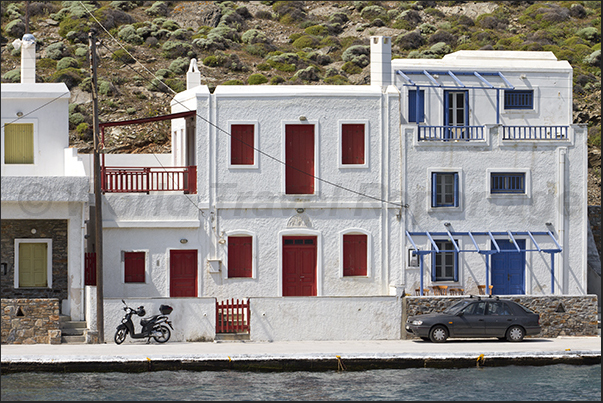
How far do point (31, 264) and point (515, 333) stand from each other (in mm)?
15019

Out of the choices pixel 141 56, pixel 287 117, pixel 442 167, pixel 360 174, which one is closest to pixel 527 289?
Result: pixel 442 167

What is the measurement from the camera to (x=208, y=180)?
1096 inches

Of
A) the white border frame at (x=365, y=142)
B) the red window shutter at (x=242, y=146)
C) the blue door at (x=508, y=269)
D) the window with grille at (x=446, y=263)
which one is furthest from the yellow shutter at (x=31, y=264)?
the blue door at (x=508, y=269)

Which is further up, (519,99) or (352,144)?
(519,99)

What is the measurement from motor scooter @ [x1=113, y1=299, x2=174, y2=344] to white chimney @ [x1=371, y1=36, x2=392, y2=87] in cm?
1084

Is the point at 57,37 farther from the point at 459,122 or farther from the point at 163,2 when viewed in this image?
the point at 459,122

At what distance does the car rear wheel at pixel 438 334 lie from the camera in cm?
2453

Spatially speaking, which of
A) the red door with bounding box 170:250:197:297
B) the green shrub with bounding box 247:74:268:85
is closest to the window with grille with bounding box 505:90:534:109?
the red door with bounding box 170:250:197:297

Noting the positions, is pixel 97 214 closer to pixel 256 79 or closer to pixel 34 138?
pixel 34 138

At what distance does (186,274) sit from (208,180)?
3.19 metres

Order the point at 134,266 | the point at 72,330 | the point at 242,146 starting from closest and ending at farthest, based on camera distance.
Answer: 1. the point at 72,330
2. the point at 134,266
3. the point at 242,146

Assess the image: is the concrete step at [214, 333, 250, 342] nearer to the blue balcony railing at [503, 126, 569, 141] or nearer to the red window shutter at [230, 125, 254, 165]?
the red window shutter at [230, 125, 254, 165]

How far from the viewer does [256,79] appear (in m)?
59.0

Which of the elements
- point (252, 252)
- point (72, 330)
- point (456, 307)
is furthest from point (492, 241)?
point (72, 330)
